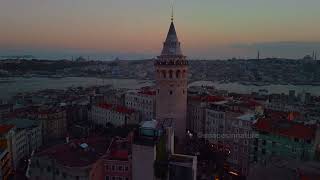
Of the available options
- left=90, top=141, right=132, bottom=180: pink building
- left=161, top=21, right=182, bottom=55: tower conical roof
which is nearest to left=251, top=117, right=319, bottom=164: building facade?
left=161, top=21, right=182, bottom=55: tower conical roof

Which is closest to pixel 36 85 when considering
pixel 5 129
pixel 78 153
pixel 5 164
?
pixel 5 129

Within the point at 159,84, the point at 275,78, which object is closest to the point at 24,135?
the point at 159,84

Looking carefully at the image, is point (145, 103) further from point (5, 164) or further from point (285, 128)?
point (285, 128)

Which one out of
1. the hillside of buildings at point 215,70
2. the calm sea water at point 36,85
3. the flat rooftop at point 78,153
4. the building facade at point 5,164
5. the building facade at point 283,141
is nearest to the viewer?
the flat rooftop at point 78,153

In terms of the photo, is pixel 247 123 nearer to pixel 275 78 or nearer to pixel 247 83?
pixel 247 83

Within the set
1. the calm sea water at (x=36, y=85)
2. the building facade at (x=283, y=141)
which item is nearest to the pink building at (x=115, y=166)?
the building facade at (x=283, y=141)

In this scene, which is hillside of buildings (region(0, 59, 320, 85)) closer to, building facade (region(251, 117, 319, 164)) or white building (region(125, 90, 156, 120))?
white building (region(125, 90, 156, 120))

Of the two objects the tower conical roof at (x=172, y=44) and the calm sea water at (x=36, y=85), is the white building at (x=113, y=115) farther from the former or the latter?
the calm sea water at (x=36, y=85)
